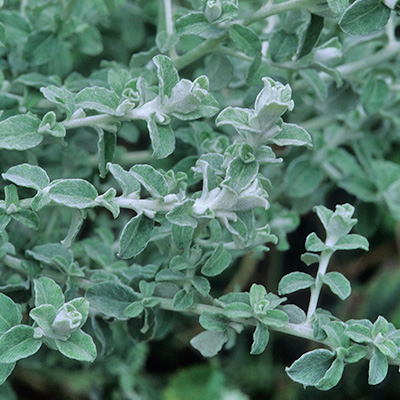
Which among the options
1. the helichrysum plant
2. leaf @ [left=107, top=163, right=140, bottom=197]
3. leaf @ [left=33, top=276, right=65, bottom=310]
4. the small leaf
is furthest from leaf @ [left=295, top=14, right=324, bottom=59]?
leaf @ [left=33, top=276, right=65, bottom=310]

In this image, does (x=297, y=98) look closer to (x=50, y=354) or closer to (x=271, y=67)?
(x=271, y=67)

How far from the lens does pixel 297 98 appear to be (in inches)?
36.1

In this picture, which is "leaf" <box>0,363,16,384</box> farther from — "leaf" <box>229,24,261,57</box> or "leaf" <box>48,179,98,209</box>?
"leaf" <box>229,24,261,57</box>

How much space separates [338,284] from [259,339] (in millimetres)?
106

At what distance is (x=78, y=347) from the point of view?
0.56 m

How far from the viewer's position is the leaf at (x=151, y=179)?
59cm

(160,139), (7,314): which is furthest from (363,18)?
(7,314)

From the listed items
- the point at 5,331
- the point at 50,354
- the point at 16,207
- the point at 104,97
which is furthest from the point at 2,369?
the point at 50,354

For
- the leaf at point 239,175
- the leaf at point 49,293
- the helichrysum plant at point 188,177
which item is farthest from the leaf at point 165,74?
the leaf at point 49,293

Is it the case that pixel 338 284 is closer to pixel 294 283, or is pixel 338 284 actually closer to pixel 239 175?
pixel 294 283

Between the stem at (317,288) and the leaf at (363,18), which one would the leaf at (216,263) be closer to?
the stem at (317,288)

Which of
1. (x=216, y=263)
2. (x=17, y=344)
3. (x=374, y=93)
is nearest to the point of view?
(x=17, y=344)

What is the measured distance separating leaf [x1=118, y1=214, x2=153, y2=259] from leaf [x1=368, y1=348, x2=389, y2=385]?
0.80 feet

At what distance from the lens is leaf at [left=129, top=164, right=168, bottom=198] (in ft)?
1.94
